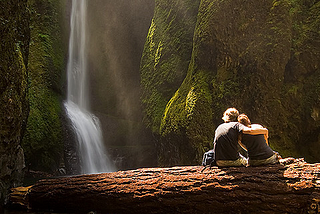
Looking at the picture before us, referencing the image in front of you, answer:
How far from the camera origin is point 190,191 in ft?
11.5

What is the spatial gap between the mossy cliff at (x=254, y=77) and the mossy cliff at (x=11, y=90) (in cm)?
483

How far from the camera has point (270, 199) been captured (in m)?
3.11

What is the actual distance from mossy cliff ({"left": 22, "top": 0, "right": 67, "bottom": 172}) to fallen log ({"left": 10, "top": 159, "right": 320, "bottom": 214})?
497cm

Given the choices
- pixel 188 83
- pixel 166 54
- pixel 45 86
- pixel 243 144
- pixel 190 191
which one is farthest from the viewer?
pixel 45 86

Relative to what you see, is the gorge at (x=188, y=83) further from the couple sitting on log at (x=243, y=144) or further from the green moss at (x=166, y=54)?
the couple sitting on log at (x=243, y=144)

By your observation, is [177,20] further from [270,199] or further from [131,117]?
[270,199]

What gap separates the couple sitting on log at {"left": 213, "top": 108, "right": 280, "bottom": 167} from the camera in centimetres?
363

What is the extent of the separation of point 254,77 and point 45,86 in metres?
9.69

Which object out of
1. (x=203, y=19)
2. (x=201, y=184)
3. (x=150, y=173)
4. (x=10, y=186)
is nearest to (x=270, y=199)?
(x=201, y=184)

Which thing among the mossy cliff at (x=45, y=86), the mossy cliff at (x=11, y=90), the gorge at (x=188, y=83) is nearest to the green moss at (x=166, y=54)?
the gorge at (x=188, y=83)

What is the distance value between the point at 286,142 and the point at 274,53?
2561 millimetres

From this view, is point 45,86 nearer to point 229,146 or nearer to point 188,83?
point 188,83

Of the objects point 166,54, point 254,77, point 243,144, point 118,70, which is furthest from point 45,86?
point 243,144

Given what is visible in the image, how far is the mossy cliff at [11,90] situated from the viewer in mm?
4441
